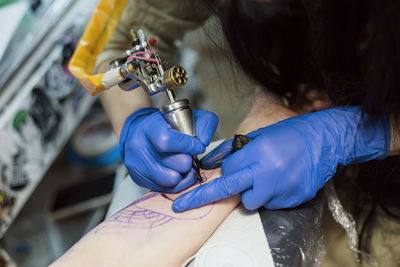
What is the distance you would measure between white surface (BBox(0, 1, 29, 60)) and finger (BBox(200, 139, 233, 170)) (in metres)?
0.88

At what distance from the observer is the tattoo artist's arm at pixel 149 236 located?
0.68 metres

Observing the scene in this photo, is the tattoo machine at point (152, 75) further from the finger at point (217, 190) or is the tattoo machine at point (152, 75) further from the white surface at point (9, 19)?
the white surface at point (9, 19)

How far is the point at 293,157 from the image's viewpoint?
0.75m

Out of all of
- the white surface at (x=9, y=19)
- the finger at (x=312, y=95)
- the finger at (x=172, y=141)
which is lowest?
the finger at (x=312, y=95)

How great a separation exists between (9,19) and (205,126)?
984 mm

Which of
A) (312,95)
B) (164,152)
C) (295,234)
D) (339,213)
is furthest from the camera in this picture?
(312,95)

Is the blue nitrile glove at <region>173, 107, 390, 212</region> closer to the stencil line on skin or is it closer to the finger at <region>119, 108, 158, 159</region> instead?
the stencil line on skin

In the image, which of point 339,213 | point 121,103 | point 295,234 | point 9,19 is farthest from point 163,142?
point 9,19

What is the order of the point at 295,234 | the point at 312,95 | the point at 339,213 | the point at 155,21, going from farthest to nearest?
the point at 155,21, the point at 312,95, the point at 339,213, the point at 295,234

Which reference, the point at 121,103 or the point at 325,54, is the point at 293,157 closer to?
the point at 325,54

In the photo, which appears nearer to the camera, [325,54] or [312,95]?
[325,54]

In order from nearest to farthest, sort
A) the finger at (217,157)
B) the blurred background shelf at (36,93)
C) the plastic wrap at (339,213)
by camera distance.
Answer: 1. the finger at (217,157)
2. the plastic wrap at (339,213)
3. the blurred background shelf at (36,93)

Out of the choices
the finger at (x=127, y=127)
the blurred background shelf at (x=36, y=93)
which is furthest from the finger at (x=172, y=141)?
the blurred background shelf at (x=36, y=93)

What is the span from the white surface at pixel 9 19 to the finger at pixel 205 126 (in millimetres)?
819
